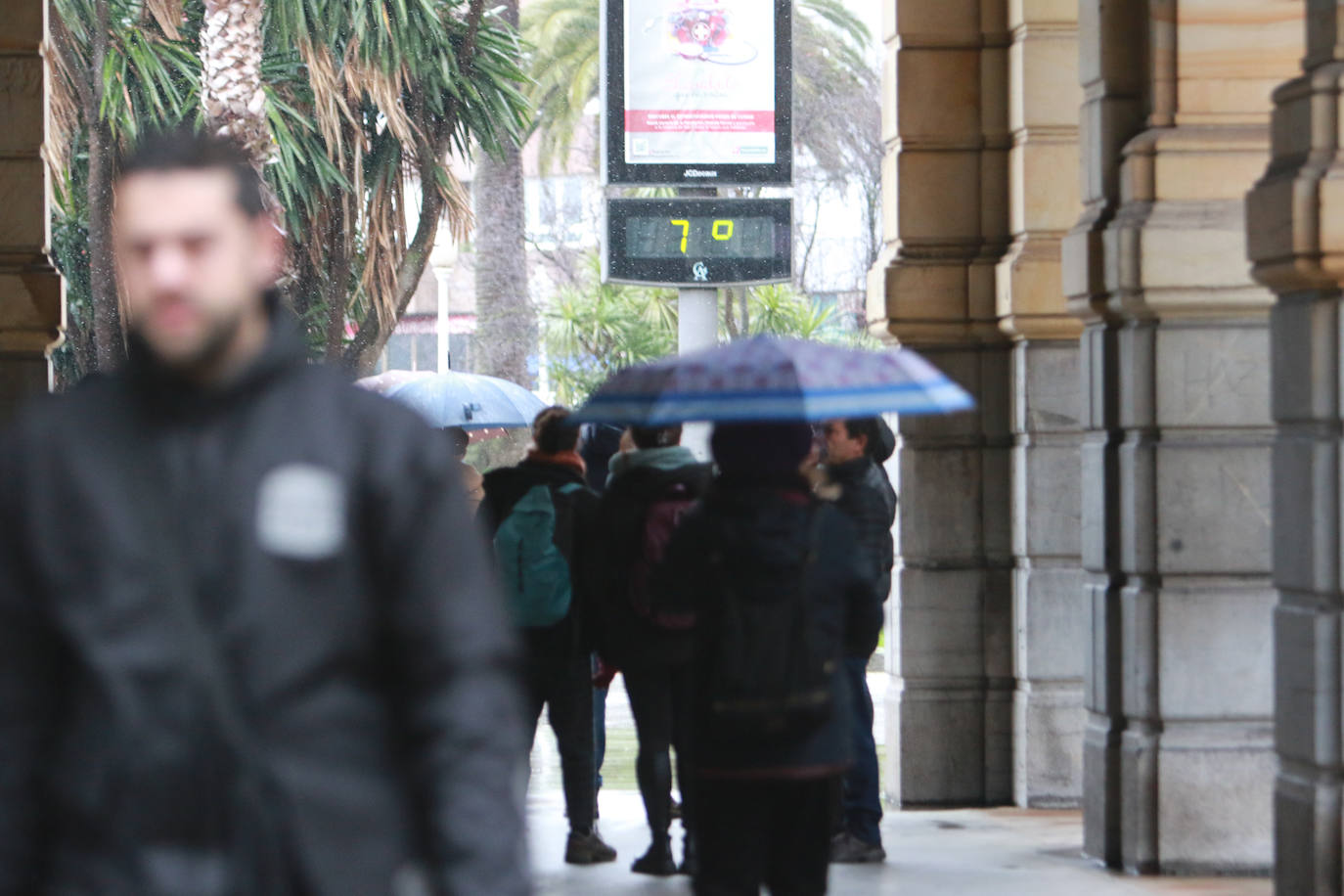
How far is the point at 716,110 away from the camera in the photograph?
16.1 metres

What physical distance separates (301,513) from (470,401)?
13801mm

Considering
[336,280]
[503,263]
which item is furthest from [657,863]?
[503,263]

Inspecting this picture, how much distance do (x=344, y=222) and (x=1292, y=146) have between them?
18.4 metres

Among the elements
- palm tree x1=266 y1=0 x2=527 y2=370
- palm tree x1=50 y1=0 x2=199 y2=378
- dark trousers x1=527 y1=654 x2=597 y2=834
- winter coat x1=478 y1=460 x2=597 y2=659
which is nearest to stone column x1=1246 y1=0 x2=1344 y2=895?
winter coat x1=478 y1=460 x2=597 y2=659

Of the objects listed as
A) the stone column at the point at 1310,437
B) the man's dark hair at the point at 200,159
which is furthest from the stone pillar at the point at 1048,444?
the man's dark hair at the point at 200,159

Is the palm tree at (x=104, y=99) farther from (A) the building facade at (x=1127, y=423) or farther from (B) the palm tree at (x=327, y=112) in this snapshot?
(A) the building facade at (x=1127, y=423)

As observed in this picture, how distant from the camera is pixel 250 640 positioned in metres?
2.22

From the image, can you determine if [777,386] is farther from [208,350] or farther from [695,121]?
[695,121]

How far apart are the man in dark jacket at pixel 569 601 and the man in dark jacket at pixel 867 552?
2.94 feet

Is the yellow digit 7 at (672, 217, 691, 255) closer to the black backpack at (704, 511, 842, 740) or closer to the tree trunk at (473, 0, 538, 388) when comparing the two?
Result: the black backpack at (704, 511, 842, 740)

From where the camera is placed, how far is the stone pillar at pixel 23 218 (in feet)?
27.0

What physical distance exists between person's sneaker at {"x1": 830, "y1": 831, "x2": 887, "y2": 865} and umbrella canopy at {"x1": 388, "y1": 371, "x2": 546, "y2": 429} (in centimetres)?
775

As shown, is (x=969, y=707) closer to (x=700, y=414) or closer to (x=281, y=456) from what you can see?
(x=700, y=414)

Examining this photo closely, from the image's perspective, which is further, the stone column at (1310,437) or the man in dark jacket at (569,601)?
the man in dark jacket at (569,601)
